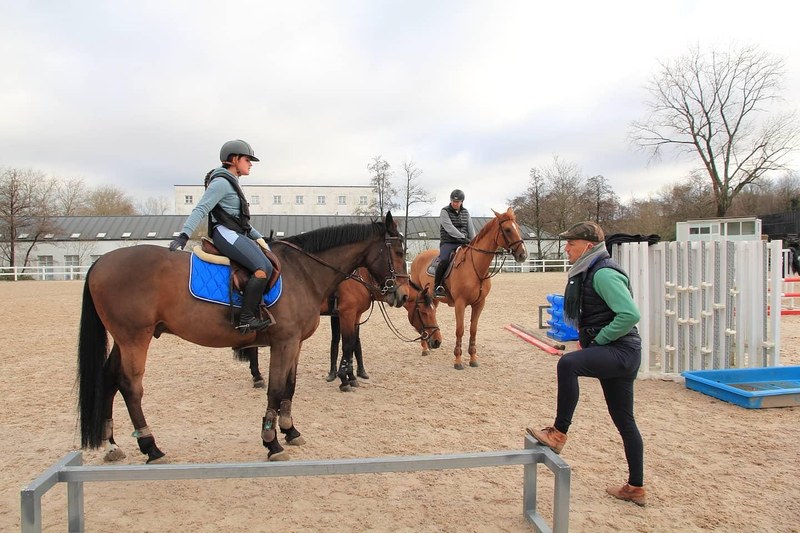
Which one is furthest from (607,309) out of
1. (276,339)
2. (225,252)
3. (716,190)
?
(716,190)

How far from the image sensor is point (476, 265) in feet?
25.6

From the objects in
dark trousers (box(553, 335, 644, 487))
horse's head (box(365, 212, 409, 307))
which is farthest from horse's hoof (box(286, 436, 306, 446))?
dark trousers (box(553, 335, 644, 487))

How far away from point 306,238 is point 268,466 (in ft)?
8.08

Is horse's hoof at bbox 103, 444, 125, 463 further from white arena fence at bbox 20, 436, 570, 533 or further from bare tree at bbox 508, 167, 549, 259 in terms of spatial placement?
bare tree at bbox 508, 167, 549, 259

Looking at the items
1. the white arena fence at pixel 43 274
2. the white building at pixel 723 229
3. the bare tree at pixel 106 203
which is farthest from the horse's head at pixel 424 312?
the bare tree at pixel 106 203

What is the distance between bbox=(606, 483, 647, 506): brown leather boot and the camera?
330 centimetres

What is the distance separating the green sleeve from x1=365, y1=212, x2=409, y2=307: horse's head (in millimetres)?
2166

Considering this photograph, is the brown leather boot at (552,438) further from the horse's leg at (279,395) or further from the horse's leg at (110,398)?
the horse's leg at (110,398)

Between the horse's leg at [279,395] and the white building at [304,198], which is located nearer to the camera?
the horse's leg at [279,395]

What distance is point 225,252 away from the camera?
4094mm

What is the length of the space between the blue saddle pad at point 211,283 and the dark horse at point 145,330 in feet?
0.18

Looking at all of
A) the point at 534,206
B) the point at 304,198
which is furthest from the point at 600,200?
the point at 304,198

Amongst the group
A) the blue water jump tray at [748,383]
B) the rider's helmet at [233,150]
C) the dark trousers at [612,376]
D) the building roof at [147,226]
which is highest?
the building roof at [147,226]

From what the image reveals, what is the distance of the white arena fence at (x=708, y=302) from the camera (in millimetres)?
6199
